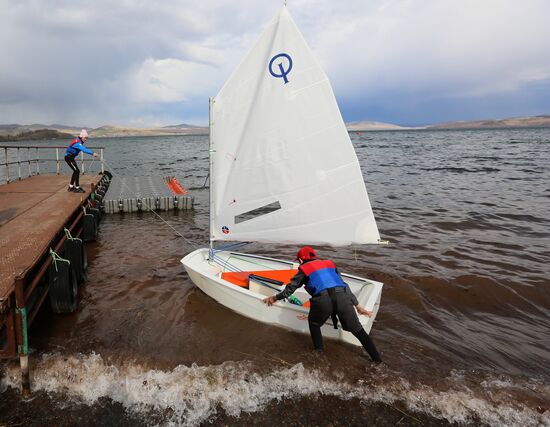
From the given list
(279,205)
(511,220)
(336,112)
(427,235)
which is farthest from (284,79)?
(511,220)

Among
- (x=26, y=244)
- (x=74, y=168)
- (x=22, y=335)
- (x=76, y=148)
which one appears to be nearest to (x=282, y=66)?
(x=22, y=335)

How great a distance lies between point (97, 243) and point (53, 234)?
202 inches

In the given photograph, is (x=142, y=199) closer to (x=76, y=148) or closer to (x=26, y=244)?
(x=76, y=148)

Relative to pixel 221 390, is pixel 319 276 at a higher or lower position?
higher

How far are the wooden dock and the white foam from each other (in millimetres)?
877

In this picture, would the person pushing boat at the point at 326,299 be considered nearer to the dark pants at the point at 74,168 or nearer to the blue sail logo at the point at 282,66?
the blue sail logo at the point at 282,66

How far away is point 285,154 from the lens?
6.92 metres

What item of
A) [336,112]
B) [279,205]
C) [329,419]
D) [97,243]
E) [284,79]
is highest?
[284,79]

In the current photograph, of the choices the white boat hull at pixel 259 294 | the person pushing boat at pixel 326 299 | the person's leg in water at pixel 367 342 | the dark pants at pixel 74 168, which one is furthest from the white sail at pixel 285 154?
the dark pants at pixel 74 168

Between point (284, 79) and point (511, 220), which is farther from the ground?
point (284, 79)

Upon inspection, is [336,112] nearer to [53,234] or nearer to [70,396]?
[70,396]

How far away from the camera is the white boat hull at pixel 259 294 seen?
6.53 meters

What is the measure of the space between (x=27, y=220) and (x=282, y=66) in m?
8.29

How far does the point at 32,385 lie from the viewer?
5.38 meters
